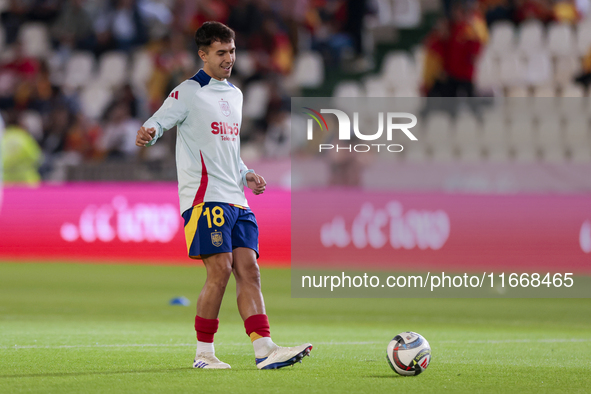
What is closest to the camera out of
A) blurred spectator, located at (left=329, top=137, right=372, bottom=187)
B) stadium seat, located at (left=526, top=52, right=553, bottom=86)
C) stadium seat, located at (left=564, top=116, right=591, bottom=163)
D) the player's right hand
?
the player's right hand

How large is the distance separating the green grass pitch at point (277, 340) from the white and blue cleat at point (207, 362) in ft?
0.28

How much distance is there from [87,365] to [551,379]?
2923 millimetres

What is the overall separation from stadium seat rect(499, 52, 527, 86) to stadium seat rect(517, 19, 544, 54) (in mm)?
399

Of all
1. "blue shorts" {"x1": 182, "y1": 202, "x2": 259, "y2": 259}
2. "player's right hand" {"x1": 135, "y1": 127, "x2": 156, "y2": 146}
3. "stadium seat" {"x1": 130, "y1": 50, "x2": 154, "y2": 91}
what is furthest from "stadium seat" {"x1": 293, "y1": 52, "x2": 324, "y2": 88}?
"player's right hand" {"x1": 135, "y1": 127, "x2": 156, "y2": 146}

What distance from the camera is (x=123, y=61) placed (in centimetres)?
2144

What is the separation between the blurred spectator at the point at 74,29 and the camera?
71.8ft

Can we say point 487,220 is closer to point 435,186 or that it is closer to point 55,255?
point 435,186

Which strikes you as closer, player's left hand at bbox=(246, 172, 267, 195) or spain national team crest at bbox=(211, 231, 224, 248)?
spain national team crest at bbox=(211, 231, 224, 248)

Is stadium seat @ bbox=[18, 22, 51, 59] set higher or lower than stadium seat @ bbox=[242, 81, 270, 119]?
higher

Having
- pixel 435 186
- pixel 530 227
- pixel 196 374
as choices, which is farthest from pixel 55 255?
pixel 196 374

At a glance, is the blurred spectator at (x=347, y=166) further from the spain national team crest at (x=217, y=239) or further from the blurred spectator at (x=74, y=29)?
the blurred spectator at (x=74, y=29)

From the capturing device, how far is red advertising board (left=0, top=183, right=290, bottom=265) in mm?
15422

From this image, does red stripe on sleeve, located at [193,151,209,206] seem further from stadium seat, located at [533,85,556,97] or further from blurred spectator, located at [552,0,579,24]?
blurred spectator, located at [552,0,579,24]

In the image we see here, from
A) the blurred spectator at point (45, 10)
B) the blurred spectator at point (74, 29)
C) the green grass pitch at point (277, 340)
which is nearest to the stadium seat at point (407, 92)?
the green grass pitch at point (277, 340)
